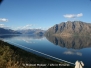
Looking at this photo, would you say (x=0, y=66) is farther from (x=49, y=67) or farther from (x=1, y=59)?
(x=49, y=67)

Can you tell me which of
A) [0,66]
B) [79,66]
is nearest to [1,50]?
[0,66]

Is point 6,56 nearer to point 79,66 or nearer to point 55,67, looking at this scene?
Result: point 79,66

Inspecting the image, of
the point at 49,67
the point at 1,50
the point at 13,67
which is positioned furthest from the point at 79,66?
the point at 49,67

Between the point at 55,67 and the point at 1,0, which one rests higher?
the point at 1,0

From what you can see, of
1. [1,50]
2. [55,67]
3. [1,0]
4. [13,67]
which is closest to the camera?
[13,67]

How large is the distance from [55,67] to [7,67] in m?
11.8

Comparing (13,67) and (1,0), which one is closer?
(13,67)

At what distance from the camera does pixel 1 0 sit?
60.0 ft

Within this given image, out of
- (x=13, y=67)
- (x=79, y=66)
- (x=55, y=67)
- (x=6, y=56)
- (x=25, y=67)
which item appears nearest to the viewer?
(x=79, y=66)

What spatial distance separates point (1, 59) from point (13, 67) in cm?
232

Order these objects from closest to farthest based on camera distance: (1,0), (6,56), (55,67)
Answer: (6,56)
(1,0)
(55,67)

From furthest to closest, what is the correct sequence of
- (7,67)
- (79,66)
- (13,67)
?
(7,67) → (13,67) → (79,66)

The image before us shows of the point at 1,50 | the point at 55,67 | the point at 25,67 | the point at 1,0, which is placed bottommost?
the point at 55,67

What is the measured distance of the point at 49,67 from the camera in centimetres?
1878
